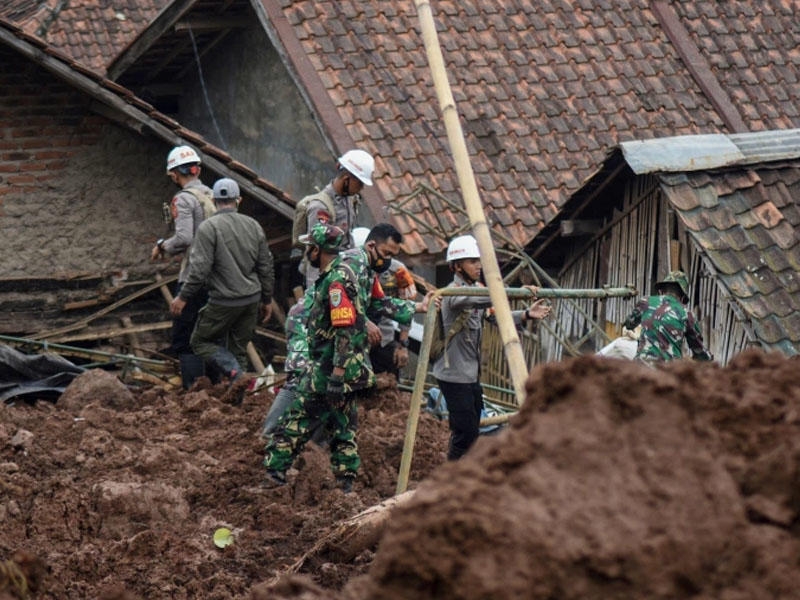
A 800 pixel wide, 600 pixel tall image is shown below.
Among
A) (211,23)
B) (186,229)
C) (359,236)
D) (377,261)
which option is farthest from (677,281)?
(211,23)

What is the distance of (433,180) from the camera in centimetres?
1642

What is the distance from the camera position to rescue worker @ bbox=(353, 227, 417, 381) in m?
11.6

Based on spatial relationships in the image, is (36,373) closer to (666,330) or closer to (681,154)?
(681,154)

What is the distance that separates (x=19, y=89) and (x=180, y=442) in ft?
16.6

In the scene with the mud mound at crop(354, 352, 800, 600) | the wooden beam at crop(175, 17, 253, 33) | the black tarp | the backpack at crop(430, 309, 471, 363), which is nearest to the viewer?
the mud mound at crop(354, 352, 800, 600)

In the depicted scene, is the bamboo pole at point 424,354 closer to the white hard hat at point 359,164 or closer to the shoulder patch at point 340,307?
the shoulder patch at point 340,307

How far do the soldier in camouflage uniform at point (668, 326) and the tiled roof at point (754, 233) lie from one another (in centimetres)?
44

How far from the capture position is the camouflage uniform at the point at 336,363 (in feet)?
31.0

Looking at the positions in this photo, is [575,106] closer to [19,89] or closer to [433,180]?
[433,180]

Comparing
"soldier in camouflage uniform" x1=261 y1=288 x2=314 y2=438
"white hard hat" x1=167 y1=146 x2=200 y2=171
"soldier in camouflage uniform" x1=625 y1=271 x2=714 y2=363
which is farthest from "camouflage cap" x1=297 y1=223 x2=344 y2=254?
"white hard hat" x1=167 y1=146 x2=200 y2=171

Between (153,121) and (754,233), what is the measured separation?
5.81m

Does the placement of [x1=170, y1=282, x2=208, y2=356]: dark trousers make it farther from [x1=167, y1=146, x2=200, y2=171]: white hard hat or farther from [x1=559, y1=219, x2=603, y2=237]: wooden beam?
[x1=559, y1=219, x2=603, y2=237]: wooden beam

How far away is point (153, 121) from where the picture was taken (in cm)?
1456

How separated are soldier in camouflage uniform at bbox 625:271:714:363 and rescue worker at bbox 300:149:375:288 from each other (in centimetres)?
220
